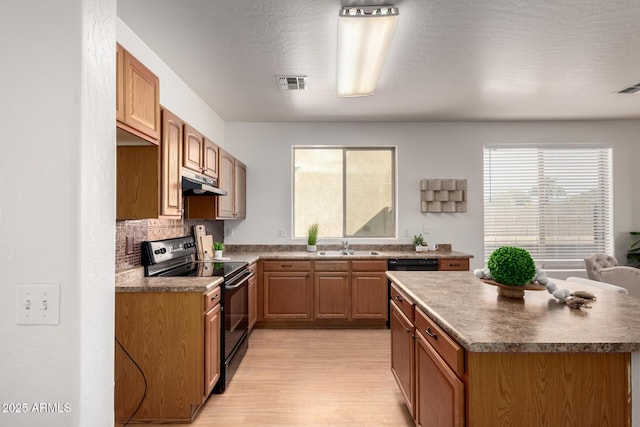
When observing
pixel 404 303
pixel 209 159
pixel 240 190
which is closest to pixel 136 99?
pixel 209 159

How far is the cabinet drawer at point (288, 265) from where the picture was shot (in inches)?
161

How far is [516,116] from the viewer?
4.44 meters

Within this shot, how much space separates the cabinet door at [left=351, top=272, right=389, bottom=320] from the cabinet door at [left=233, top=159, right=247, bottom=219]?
5.31ft

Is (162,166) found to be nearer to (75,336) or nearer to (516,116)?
(75,336)

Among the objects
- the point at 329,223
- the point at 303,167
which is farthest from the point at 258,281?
the point at 303,167

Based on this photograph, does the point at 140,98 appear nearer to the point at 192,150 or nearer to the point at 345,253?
the point at 192,150

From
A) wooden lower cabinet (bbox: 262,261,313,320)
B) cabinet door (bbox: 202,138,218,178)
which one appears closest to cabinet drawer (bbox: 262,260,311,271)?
wooden lower cabinet (bbox: 262,261,313,320)

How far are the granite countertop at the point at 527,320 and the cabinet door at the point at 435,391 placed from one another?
17 centimetres

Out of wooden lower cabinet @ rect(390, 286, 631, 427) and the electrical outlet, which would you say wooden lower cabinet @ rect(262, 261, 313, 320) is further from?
the electrical outlet

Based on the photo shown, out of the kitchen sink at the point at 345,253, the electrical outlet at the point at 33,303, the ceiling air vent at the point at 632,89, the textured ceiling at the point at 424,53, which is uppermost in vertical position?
the ceiling air vent at the point at 632,89

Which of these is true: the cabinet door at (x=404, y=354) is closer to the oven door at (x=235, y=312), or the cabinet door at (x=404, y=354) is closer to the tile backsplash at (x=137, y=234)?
the oven door at (x=235, y=312)

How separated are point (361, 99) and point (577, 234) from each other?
3.53 m

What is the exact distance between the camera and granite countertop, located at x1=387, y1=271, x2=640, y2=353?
1153 millimetres

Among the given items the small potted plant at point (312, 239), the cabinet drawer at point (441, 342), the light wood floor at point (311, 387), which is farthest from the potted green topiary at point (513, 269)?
the small potted plant at point (312, 239)
